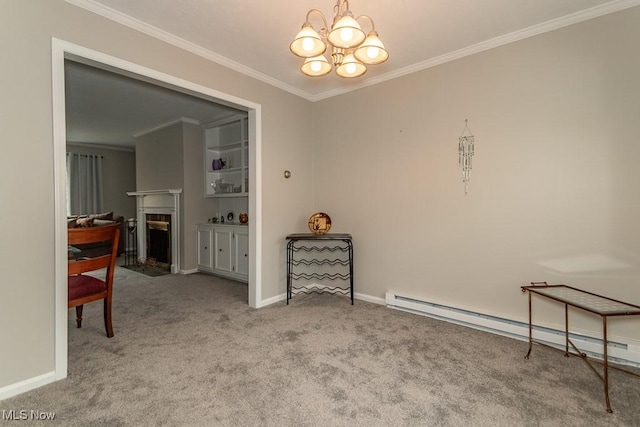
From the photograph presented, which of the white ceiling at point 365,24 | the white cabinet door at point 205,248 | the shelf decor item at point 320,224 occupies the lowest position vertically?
the white cabinet door at point 205,248

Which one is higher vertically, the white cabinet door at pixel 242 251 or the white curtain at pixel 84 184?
the white curtain at pixel 84 184

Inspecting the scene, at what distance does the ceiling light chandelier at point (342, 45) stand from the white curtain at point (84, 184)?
7.24m

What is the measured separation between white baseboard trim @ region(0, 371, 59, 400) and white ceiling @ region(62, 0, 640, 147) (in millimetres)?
2440

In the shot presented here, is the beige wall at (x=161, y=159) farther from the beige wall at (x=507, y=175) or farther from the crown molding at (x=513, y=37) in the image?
the crown molding at (x=513, y=37)

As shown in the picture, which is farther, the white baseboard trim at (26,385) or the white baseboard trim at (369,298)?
the white baseboard trim at (369,298)

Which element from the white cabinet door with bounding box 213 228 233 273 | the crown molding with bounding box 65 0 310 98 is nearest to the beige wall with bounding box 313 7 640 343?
the crown molding with bounding box 65 0 310 98

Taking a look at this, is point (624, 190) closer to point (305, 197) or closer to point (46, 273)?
point (305, 197)

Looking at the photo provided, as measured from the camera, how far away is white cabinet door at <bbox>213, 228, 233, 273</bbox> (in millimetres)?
4570

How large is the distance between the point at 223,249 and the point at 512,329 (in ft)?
12.5

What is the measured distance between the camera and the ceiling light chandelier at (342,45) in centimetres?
160

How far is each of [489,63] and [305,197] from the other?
7.79 ft

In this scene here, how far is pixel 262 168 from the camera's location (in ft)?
10.9

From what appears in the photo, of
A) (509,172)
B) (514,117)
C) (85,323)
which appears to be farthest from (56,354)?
(514,117)

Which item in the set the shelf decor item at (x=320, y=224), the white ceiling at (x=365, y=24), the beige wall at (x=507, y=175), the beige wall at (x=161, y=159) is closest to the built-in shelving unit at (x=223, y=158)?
the beige wall at (x=161, y=159)
